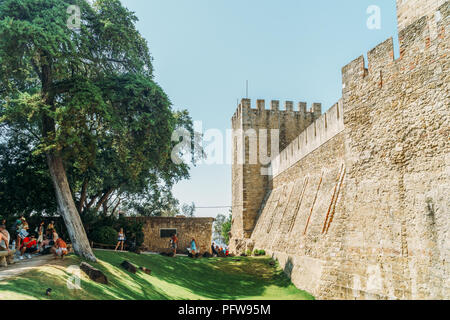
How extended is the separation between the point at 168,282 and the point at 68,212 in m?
3.91

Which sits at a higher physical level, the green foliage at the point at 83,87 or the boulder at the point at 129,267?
the green foliage at the point at 83,87

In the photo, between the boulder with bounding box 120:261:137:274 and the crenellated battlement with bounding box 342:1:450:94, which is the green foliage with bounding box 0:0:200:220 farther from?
the crenellated battlement with bounding box 342:1:450:94

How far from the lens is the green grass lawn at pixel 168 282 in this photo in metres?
7.11

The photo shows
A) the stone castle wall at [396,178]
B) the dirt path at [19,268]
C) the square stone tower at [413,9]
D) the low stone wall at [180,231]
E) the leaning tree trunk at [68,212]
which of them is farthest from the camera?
the low stone wall at [180,231]

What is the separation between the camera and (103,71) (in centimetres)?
1265

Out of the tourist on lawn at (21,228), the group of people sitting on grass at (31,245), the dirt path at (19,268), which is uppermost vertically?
the tourist on lawn at (21,228)

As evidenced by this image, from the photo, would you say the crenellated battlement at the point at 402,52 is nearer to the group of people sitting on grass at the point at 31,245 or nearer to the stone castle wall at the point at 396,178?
the stone castle wall at the point at 396,178

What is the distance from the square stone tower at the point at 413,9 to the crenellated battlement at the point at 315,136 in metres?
3.01

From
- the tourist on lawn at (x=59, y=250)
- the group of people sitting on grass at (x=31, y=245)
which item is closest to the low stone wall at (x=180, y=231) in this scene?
the group of people sitting on grass at (x=31, y=245)

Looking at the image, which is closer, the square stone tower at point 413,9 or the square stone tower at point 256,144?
the square stone tower at point 413,9

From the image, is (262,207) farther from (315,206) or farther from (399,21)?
(399,21)

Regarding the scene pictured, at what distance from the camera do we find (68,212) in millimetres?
10773

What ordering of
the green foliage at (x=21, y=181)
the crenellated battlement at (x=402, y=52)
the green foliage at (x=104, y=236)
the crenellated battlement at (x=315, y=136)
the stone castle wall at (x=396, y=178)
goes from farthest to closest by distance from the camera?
the green foliage at (x=104, y=236), the green foliage at (x=21, y=181), the crenellated battlement at (x=315, y=136), the crenellated battlement at (x=402, y=52), the stone castle wall at (x=396, y=178)

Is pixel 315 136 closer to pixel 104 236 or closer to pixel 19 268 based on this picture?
pixel 104 236
